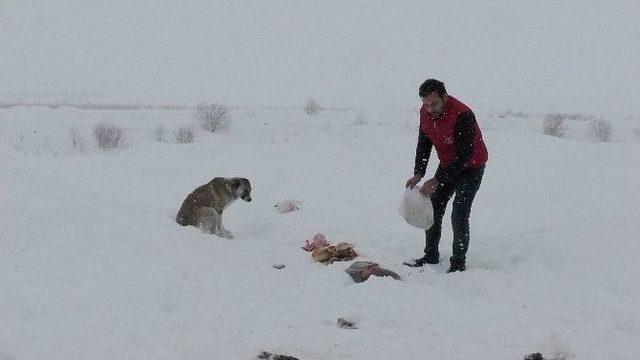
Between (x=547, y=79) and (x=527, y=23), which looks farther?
(x=527, y=23)

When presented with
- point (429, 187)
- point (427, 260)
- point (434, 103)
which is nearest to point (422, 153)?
point (429, 187)

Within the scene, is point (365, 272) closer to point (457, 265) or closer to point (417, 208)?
point (417, 208)

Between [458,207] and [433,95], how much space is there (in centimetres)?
138

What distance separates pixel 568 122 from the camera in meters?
24.7

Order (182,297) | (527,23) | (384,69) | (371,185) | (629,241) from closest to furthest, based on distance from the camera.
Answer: (182,297), (629,241), (371,185), (384,69), (527,23)

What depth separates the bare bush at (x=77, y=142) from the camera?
16.5 metres

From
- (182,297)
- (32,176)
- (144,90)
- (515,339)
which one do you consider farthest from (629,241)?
(144,90)

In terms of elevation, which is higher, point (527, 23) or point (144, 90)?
point (527, 23)

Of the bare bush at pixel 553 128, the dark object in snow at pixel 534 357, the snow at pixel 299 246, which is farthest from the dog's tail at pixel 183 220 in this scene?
the bare bush at pixel 553 128

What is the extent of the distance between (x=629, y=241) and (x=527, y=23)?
74048 mm

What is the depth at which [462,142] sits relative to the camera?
6203 millimetres

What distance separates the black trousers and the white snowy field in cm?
30

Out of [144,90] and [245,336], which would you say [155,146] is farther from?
[144,90]

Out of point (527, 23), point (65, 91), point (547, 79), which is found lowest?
point (65, 91)
